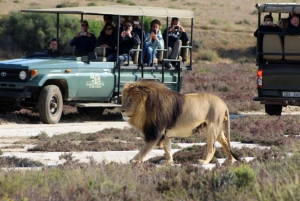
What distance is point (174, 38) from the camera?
20406 millimetres

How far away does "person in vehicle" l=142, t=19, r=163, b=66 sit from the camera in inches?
767

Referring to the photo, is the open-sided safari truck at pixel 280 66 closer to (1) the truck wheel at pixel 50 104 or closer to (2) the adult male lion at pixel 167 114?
(1) the truck wheel at pixel 50 104

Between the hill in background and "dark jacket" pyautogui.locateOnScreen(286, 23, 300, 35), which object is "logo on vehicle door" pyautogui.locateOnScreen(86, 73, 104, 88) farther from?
the hill in background

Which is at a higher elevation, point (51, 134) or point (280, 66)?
point (280, 66)

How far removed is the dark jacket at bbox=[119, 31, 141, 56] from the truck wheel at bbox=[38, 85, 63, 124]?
205 centimetres

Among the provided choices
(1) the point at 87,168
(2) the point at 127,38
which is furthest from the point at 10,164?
(2) the point at 127,38

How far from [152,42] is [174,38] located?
2.96 ft

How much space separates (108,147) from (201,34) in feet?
163

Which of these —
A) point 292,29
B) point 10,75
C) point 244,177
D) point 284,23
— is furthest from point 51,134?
point 244,177

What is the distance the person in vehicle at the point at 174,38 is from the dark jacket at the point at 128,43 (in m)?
1.08

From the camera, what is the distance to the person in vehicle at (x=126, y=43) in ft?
62.0

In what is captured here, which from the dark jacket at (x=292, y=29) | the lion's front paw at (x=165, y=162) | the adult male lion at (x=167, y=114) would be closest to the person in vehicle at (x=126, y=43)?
the dark jacket at (x=292, y=29)

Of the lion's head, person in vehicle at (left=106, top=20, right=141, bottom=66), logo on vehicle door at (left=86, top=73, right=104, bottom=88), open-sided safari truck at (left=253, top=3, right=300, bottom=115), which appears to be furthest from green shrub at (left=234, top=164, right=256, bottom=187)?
open-sided safari truck at (left=253, top=3, right=300, bottom=115)

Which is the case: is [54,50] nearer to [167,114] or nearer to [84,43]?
[84,43]
